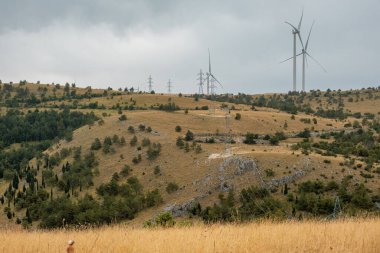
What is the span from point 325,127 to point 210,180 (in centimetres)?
6936

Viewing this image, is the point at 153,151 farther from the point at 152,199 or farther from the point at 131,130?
the point at 152,199

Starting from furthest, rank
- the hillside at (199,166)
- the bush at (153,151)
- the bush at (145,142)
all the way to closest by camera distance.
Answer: the bush at (145,142)
the bush at (153,151)
the hillside at (199,166)

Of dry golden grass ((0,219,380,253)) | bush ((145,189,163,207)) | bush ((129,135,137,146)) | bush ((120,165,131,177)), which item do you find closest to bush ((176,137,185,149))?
bush ((129,135,137,146))

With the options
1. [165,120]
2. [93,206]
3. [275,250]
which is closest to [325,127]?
[165,120]

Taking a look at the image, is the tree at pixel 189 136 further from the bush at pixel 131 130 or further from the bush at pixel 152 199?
the bush at pixel 152 199

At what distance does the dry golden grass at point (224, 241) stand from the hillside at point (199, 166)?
57174 millimetres

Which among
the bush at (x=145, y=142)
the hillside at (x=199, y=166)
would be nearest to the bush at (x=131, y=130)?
the hillside at (x=199, y=166)

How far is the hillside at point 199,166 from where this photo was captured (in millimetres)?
93000

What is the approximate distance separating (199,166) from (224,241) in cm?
9998

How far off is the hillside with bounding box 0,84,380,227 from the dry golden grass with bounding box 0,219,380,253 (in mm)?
57174

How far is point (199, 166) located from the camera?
367 ft

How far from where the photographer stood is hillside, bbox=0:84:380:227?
9300 centimetres

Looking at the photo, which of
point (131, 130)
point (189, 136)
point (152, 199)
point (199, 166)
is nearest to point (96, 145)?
point (131, 130)

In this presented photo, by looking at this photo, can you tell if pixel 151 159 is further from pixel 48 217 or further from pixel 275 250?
pixel 275 250
